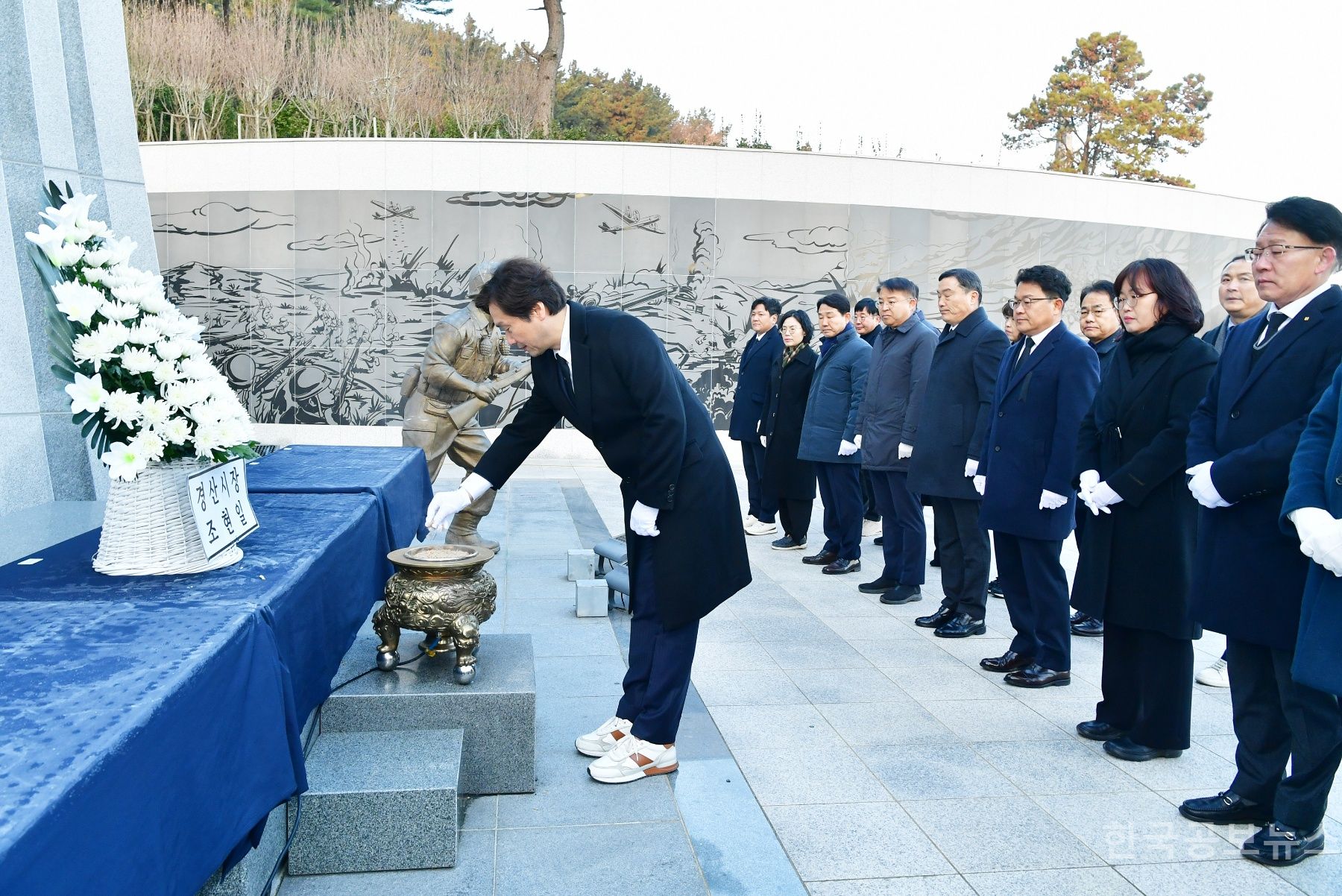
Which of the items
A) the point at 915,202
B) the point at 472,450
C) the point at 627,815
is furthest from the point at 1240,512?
the point at 915,202

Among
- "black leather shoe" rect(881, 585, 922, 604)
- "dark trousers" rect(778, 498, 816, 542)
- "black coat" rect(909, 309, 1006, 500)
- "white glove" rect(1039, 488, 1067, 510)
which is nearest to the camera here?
"white glove" rect(1039, 488, 1067, 510)

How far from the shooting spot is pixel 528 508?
9984mm

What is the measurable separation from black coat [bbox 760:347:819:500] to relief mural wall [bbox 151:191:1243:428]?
7084 mm

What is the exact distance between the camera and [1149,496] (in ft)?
12.7

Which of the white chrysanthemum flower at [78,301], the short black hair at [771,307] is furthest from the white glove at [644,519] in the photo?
the short black hair at [771,307]

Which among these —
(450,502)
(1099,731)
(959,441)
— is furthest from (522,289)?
(959,441)

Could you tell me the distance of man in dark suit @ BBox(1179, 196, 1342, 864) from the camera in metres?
3.07

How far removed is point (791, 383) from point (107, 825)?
697 centimetres

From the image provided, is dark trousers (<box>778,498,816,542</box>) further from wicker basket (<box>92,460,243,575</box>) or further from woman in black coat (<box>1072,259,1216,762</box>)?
wicker basket (<box>92,460,243,575</box>)

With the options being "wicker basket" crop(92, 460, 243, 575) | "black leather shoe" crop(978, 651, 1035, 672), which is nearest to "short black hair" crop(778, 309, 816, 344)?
"black leather shoe" crop(978, 651, 1035, 672)

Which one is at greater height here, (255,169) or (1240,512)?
(255,169)

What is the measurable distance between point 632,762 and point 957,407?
10.3 ft

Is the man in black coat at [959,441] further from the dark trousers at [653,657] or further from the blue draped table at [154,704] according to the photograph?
the blue draped table at [154,704]

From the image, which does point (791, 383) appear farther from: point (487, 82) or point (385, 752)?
point (487, 82)
